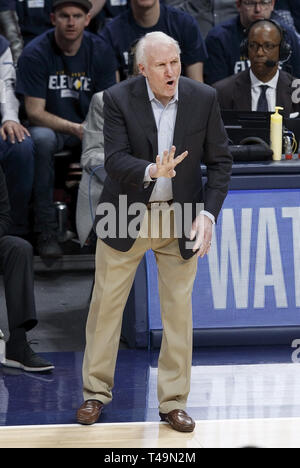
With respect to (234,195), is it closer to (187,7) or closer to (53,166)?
(53,166)

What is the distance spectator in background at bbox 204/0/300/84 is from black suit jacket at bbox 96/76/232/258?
301 cm

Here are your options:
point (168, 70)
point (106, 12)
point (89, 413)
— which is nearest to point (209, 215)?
point (168, 70)

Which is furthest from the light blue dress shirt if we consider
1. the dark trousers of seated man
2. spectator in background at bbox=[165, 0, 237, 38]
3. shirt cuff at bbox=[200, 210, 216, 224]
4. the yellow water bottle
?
spectator in background at bbox=[165, 0, 237, 38]

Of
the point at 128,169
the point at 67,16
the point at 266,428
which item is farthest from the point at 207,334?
the point at 67,16

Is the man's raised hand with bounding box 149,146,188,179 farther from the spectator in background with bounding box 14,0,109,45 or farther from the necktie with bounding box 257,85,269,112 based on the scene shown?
the spectator in background with bounding box 14,0,109,45

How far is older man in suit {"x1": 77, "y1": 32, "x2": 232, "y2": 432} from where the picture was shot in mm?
3561

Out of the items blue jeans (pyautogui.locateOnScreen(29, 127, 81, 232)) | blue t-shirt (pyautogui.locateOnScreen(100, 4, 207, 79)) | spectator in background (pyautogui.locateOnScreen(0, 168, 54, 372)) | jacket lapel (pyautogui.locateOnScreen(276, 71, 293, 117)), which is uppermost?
blue t-shirt (pyautogui.locateOnScreen(100, 4, 207, 79))

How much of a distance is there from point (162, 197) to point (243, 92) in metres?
2.31

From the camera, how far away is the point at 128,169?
3.50 meters

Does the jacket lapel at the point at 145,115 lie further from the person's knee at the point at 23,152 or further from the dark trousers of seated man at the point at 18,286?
the person's knee at the point at 23,152

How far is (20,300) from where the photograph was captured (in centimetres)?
450

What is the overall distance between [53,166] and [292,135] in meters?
1.63

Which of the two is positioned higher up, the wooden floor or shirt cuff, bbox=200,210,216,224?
shirt cuff, bbox=200,210,216,224

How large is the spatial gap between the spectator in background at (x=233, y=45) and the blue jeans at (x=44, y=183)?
4.52 ft
